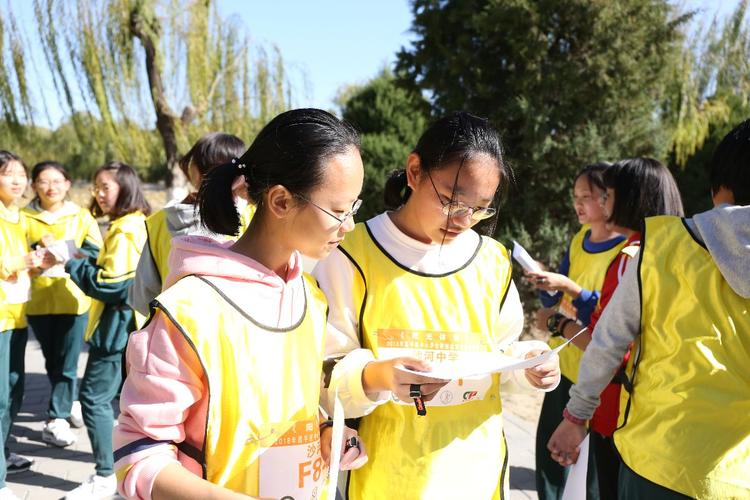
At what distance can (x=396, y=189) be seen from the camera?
6.95 ft

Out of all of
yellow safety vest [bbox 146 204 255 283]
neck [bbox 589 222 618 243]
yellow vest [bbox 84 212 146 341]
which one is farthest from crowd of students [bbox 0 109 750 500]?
yellow vest [bbox 84 212 146 341]

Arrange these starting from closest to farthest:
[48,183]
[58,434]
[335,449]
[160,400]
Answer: [160,400] < [335,449] < [58,434] < [48,183]

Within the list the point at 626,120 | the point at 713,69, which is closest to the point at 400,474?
the point at 626,120

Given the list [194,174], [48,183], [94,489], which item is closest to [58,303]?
[48,183]

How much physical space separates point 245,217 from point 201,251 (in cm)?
163

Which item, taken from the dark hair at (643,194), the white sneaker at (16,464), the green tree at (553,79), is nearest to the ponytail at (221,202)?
the dark hair at (643,194)

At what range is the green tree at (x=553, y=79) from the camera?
7445 mm

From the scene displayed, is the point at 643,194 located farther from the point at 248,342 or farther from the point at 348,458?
the point at 248,342

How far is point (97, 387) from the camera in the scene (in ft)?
12.2

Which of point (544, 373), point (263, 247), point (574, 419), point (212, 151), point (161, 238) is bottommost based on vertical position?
point (574, 419)

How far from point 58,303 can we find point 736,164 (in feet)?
14.2

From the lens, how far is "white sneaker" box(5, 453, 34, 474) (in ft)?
13.0

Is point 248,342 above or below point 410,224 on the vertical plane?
below

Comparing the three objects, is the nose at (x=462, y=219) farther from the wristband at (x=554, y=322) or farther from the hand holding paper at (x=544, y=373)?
the wristband at (x=554, y=322)
